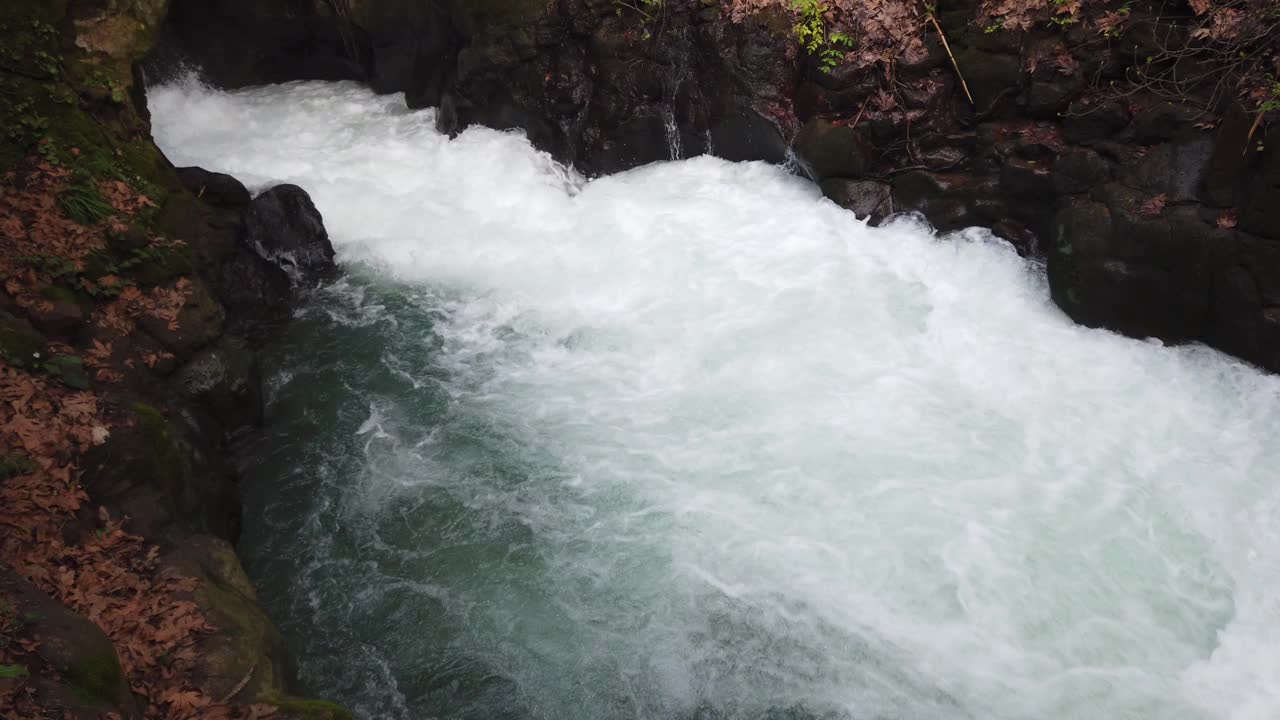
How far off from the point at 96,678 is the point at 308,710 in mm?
982

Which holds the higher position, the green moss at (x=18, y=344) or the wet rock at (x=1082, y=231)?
the green moss at (x=18, y=344)

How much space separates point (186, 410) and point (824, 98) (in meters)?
7.82

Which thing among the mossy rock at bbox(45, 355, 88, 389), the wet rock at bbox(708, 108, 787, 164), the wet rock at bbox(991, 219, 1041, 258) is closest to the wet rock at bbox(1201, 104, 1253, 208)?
the wet rock at bbox(991, 219, 1041, 258)

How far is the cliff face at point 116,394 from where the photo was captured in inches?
153

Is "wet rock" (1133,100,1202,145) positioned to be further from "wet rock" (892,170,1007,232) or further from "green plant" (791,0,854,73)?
"green plant" (791,0,854,73)

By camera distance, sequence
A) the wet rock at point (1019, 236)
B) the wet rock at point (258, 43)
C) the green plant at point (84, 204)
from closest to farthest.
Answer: the green plant at point (84, 204) < the wet rock at point (1019, 236) < the wet rock at point (258, 43)

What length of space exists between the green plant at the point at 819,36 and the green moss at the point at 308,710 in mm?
8685

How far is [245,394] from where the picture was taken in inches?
273

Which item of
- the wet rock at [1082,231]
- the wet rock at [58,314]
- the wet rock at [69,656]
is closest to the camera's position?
the wet rock at [69,656]

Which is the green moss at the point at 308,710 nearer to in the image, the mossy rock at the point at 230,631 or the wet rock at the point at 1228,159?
the mossy rock at the point at 230,631

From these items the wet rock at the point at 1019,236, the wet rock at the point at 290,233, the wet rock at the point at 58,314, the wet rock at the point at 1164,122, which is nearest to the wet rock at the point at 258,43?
the wet rock at the point at 290,233

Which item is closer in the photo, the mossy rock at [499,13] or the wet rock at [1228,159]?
the wet rock at [1228,159]

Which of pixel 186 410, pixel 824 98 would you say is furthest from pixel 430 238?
pixel 824 98

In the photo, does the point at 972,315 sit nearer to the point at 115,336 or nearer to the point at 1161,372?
the point at 1161,372
